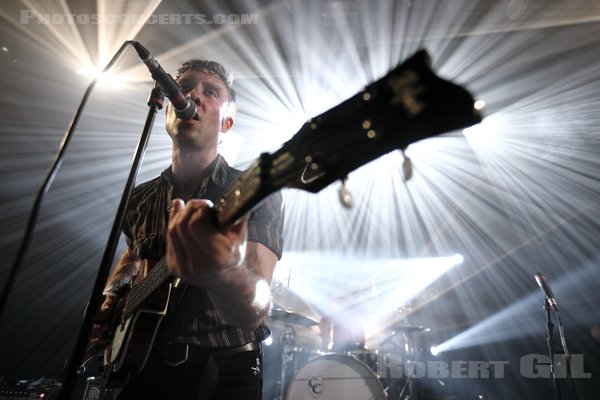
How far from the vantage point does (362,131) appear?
3.26ft

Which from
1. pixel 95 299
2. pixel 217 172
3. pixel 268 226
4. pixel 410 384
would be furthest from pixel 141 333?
pixel 410 384

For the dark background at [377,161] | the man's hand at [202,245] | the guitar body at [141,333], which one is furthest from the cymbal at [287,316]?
the man's hand at [202,245]

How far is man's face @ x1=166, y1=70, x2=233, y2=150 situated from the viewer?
229cm

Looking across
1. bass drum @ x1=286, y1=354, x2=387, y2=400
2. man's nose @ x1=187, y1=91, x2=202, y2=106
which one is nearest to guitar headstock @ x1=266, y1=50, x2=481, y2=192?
man's nose @ x1=187, y1=91, x2=202, y2=106

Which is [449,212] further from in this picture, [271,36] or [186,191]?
[186,191]

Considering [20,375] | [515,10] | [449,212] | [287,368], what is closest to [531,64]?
[515,10]

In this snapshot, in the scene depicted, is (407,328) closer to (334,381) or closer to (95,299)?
(334,381)

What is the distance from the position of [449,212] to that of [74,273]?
8811 mm

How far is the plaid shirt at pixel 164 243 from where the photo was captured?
169 centimetres

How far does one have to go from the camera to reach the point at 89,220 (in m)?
7.52

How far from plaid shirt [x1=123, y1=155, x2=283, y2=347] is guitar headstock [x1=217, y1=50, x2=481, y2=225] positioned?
36 cm

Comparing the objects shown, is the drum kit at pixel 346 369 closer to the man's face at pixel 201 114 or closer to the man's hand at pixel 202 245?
the man's face at pixel 201 114

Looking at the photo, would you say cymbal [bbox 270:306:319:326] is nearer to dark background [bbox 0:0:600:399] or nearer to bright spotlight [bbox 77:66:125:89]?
dark background [bbox 0:0:600:399]

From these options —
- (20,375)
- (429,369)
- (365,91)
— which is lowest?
→ (20,375)
